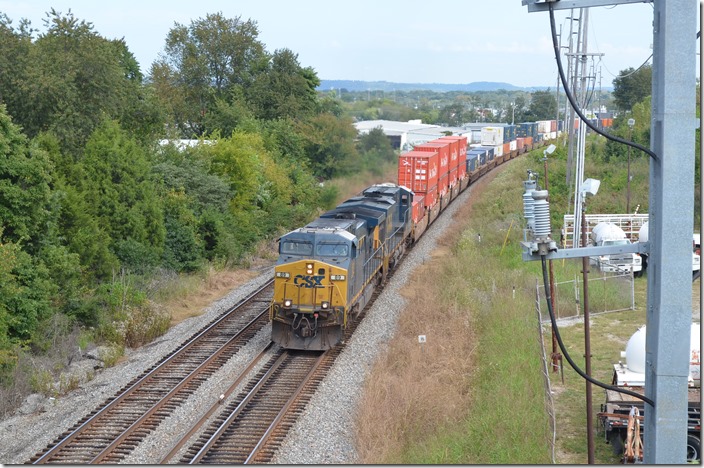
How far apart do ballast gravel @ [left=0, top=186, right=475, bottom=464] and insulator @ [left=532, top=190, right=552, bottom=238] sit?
761cm

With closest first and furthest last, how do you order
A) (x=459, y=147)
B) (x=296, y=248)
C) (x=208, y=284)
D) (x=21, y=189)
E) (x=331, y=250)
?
(x=331, y=250) < (x=296, y=248) < (x=21, y=189) < (x=208, y=284) < (x=459, y=147)

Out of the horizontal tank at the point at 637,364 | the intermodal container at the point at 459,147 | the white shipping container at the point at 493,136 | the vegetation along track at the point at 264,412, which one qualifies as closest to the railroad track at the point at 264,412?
the vegetation along track at the point at 264,412

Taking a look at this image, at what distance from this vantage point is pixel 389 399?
15.2m

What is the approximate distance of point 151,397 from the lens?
16.2m

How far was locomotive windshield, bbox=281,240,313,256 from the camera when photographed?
19.3 metres

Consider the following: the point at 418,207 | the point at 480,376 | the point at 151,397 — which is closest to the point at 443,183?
the point at 418,207

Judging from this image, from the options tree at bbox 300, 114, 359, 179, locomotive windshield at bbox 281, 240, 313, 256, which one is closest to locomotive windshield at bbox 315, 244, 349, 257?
locomotive windshield at bbox 281, 240, 313, 256

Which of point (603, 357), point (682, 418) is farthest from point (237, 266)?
point (682, 418)

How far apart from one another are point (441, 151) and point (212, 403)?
25437 millimetres

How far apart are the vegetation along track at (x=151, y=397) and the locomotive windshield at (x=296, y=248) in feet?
9.04

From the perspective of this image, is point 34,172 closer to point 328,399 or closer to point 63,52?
point 328,399

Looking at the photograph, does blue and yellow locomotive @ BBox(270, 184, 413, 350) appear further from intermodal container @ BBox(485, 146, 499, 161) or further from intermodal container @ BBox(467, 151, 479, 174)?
intermodal container @ BBox(485, 146, 499, 161)

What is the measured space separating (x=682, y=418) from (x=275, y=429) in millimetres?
9231

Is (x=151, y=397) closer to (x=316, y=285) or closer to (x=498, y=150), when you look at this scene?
(x=316, y=285)
